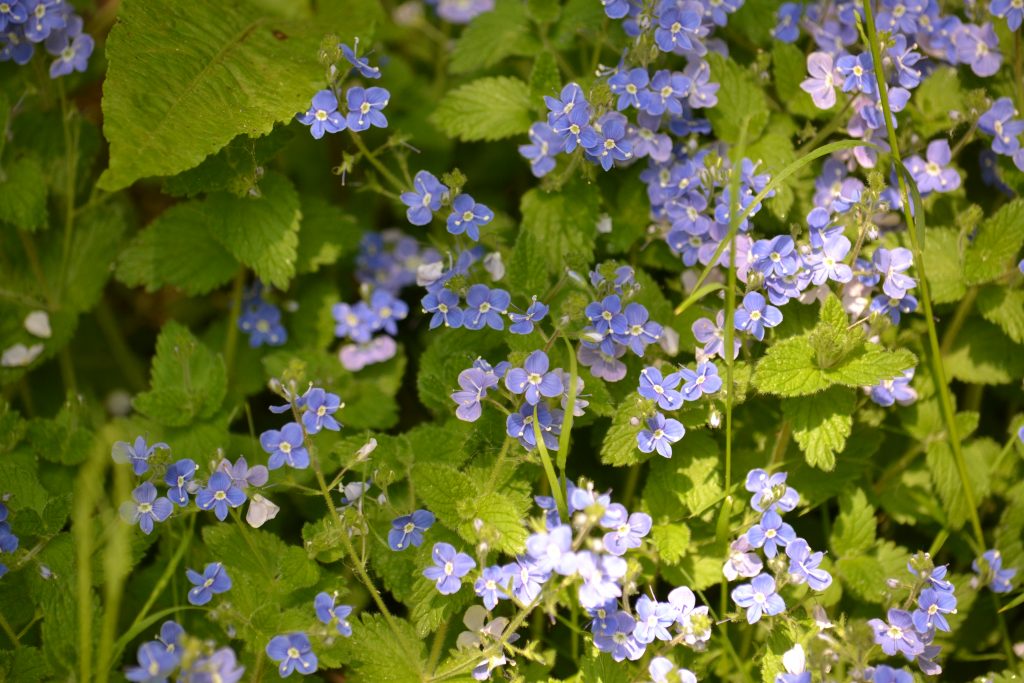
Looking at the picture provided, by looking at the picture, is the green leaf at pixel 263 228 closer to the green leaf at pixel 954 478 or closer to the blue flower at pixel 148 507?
the blue flower at pixel 148 507

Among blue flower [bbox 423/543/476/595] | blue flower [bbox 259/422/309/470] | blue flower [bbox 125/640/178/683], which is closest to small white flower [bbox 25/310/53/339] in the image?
blue flower [bbox 259/422/309/470]

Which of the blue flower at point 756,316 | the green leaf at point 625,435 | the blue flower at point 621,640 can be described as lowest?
the blue flower at point 621,640

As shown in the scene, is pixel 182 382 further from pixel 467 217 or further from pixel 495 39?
pixel 495 39

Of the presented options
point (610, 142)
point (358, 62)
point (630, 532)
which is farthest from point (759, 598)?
point (358, 62)

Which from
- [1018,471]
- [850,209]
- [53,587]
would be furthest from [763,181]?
[53,587]

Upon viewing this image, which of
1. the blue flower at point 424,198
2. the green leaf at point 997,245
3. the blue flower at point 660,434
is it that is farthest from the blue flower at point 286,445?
the green leaf at point 997,245
